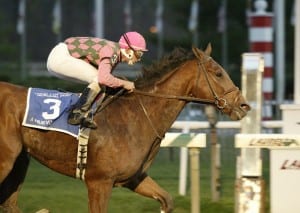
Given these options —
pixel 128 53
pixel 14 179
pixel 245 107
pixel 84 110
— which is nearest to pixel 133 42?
pixel 128 53

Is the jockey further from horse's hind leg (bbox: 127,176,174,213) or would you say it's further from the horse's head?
horse's hind leg (bbox: 127,176,174,213)

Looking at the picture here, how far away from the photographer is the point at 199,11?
125 ft

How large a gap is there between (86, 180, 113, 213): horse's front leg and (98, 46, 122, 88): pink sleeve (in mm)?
739

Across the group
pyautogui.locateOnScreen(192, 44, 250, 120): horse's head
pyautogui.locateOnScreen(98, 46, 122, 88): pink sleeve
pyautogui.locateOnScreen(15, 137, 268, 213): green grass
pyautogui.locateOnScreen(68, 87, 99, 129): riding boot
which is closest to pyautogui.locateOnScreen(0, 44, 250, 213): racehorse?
pyautogui.locateOnScreen(192, 44, 250, 120): horse's head

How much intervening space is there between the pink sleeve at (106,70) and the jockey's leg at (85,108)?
0.38ft

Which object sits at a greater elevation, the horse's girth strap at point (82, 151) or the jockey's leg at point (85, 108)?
the jockey's leg at point (85, 108)

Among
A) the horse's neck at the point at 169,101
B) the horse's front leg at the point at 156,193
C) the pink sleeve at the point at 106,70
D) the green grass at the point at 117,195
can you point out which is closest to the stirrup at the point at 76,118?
the pink sleeve at the point at 106,70

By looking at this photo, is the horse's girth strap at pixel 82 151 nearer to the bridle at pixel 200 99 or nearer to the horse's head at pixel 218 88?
the bridle at pixel 200 99

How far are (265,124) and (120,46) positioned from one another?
16.2 ft

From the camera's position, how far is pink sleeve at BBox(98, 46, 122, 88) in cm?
746

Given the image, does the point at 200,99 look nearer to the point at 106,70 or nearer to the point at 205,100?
the point at 205,100

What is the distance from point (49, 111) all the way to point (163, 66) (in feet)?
3.13

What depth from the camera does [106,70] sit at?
24.5 ft

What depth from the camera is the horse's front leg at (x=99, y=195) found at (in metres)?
7.31
